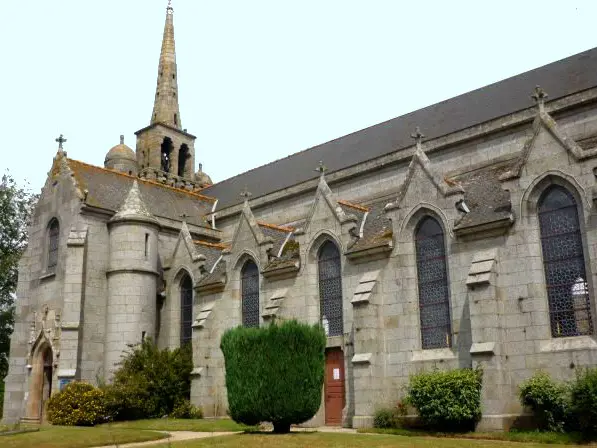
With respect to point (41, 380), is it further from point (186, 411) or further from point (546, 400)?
point (546, 400)

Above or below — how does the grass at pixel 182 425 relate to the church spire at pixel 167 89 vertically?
below

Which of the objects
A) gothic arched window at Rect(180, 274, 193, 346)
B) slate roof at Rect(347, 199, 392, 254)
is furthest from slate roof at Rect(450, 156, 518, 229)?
gothic arched window at Rect(180, 274, 193, 346)

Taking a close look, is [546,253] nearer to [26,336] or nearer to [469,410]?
[469,410]

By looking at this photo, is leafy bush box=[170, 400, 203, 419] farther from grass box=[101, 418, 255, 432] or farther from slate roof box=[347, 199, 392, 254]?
slate roof box=[347, 199, 392, 254]

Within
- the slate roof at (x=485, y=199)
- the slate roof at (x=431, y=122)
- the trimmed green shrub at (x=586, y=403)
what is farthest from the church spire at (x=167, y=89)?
the trimmed green shrub at (x=586, y=403)

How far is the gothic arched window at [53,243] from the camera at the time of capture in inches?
1364

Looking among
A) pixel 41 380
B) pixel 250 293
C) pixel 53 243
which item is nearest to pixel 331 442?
pixel 250 293

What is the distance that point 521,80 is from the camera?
107ft

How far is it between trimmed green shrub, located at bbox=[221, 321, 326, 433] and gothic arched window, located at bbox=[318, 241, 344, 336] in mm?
5954

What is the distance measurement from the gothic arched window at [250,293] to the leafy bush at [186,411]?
4289 mm

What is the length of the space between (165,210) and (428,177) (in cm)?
1868

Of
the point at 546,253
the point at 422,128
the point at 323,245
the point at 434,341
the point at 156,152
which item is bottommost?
the point at 434,341

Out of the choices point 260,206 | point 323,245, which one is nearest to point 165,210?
point 260,206

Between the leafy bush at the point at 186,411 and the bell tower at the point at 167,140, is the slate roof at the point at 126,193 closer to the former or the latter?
the bell tower at the point at 167,140
